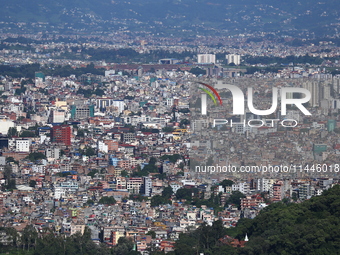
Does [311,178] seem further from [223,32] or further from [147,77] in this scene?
[223,32]

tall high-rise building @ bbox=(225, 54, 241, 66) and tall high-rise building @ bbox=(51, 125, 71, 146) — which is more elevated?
Answer: tall high-rise building @ bbox=(225, 54, 241, 66)

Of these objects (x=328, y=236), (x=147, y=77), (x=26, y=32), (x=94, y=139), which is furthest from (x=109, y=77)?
(x=328, y=236)

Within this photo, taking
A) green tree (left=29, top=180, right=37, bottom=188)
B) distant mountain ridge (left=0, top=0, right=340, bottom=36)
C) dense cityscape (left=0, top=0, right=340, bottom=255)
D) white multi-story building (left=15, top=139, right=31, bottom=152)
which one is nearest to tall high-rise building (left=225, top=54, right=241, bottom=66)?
dense cityscape (left=0, top=0, right=340, bottom=255)

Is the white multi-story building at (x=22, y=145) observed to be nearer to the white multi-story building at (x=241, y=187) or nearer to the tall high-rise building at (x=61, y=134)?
the tall high-rise building at (x=61, y=134)

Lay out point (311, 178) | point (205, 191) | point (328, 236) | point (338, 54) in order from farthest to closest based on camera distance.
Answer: point (338, 54) < point (205, 191) < point (311, 178) < point (328, 236)

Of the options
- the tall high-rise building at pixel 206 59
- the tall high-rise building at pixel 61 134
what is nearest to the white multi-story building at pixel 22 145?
the tall high-rise building at pixel 61 134

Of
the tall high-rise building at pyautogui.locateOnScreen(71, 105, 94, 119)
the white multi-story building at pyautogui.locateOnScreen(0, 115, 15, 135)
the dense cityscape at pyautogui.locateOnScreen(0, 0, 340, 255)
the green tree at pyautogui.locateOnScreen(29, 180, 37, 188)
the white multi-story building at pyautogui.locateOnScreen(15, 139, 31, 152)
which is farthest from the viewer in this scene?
the tall high-rise building at pyautogui.locateOnScreen(71, 105, 94, 119)

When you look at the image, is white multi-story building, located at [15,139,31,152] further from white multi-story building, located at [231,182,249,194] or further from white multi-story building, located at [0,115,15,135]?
white multi-story building, located at [231,182,249,194]
